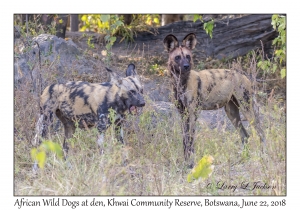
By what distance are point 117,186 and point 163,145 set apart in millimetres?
1261

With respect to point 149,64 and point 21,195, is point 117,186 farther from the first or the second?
point 149,64

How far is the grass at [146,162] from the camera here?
5.11m

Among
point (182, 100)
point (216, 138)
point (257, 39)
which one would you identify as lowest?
point (216, 138)

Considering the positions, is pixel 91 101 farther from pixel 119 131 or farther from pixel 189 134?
pixel 189 134

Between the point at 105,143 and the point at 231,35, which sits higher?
the point at 231,35

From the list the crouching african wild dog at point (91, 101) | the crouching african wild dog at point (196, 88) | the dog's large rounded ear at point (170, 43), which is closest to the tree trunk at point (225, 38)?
the crouching african wild dog at point (196, 88)

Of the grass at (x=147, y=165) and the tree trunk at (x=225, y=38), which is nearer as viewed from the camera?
the grass at (x=147, y=165)

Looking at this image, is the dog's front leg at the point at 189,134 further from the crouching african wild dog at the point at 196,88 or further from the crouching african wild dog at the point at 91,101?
the crouching african wild dog at the point at 91,101

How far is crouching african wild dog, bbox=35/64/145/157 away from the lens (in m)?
5.99

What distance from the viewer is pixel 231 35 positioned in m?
10.5

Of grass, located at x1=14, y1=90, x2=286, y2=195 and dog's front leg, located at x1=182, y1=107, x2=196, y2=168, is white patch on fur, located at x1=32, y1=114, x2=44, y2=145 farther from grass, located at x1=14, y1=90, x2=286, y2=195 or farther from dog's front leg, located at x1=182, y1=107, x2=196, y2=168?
dog's front leg, located at x1=182, y1=107, x2=196, y2=168

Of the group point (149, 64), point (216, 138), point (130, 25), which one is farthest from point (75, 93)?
point (130, 25)

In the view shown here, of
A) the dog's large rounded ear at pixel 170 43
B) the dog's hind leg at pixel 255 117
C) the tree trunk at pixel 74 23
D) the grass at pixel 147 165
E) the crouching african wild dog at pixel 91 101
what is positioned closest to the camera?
the grass at pixel 147 165

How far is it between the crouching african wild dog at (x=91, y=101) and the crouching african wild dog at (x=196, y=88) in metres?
0.56
